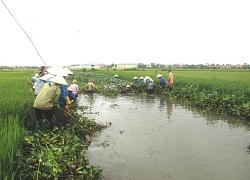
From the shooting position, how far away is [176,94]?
1509 cm

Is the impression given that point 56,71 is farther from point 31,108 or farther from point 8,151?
point 8,151

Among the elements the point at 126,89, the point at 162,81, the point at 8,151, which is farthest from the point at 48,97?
the point at 126,89

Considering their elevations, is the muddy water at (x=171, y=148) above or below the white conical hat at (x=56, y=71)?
below

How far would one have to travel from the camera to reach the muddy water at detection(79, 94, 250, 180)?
454cm

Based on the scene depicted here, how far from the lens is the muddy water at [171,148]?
179 inches

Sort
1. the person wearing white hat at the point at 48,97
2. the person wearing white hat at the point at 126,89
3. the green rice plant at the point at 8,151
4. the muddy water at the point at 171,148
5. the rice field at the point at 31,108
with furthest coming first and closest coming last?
the person wearing white hat at the point at 126,89, the person wearing white hat at the point at 48,97, the muddy water at the point at 171,148, the rice field at the point at 31,108, the green rice plant at the point at 8,151

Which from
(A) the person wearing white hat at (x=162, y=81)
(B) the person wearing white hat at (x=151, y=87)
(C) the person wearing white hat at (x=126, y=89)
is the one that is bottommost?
(C) the person wearing white hat at (x=126, y=89)

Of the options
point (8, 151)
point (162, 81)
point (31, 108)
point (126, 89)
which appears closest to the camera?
point (8, 151)

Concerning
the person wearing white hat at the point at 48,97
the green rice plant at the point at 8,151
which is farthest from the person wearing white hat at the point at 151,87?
the green rice plant at the point at 8,151

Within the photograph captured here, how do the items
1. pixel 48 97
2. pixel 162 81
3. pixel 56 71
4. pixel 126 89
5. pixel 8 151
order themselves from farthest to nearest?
1. pixel 126 89
2. pixel 162 81
3. pixel 56 71
4. pixel 48 97
5. pixel 8 151

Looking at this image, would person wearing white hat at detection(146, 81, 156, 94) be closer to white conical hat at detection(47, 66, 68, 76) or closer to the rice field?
the rice field

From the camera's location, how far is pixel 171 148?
584 cm

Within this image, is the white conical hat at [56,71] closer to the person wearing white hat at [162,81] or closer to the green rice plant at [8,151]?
the green rice plant at [8,151]

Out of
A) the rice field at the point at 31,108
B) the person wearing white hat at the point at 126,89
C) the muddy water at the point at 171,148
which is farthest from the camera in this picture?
the person wearing white hat at the point at 126,89
